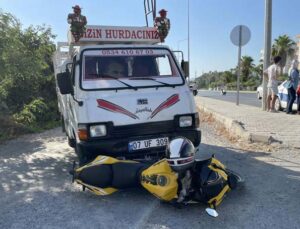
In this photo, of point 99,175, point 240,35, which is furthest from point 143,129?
point 240,35

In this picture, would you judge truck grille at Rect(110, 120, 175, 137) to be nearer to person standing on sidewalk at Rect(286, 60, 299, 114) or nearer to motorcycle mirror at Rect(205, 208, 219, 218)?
motorcycle mirror at Rect(205, 208, 219, 218)

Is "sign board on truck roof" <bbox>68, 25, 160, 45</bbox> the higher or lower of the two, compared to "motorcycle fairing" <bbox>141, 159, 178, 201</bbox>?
higher

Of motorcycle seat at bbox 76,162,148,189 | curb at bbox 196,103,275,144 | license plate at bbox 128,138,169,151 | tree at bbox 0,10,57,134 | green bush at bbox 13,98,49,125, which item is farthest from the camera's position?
green bush at bbox 13,98,49,125

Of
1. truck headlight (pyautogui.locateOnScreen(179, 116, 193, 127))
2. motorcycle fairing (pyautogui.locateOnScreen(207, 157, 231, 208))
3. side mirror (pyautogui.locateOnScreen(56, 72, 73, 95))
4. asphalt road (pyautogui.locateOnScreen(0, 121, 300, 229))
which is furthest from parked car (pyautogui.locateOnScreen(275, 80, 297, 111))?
side mirror (pyautogui.locateOnScreen(56, 72, 73, 95))

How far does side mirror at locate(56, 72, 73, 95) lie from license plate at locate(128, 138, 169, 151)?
139cm

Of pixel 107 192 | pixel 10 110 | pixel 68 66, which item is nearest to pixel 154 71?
pixel 68 66

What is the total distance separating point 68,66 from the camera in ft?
21.8

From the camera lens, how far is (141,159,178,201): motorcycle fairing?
4.34m

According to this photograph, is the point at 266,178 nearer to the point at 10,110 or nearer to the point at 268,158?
the point at 268,158

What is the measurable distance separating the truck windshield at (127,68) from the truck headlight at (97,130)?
0.70m

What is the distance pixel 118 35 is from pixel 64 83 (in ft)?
5.13

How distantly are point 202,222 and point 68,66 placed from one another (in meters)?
3.93

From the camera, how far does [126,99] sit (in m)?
5.52

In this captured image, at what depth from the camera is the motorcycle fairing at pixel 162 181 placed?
4337mm
